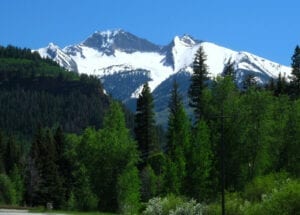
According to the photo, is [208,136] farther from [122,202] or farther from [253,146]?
[122,202]

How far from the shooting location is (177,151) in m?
74.4

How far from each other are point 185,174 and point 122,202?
944cm

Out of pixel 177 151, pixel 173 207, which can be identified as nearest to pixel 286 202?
pixel 173 207

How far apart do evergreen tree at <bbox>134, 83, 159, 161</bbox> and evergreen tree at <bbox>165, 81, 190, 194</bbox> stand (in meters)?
17.4

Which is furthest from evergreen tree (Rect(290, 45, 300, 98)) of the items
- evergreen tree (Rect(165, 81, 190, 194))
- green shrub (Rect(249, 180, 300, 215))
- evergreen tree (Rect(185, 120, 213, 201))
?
green shrub (Rect(249, 180, 300, 215))

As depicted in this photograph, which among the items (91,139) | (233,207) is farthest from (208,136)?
(233,207)

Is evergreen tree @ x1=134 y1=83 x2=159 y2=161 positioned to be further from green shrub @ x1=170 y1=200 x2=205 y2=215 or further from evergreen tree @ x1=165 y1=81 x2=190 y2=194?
green shrub @ x1=170 y1=200 x2=205 y2=215

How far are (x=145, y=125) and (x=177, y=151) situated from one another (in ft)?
86.1

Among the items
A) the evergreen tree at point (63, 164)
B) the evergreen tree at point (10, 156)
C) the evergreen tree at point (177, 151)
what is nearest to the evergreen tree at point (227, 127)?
the evergreen tree at point (177, 151)

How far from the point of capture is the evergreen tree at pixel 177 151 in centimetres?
7256


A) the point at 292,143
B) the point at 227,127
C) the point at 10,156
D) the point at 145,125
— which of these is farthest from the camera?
the point at 10,156

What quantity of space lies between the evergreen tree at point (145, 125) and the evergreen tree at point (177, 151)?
57.1 ft

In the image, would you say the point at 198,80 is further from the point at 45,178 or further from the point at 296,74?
the point at 45,178

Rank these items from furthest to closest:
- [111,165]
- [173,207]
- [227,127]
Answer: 1. [111,165]
2. [227,127]
3. [173,207]
